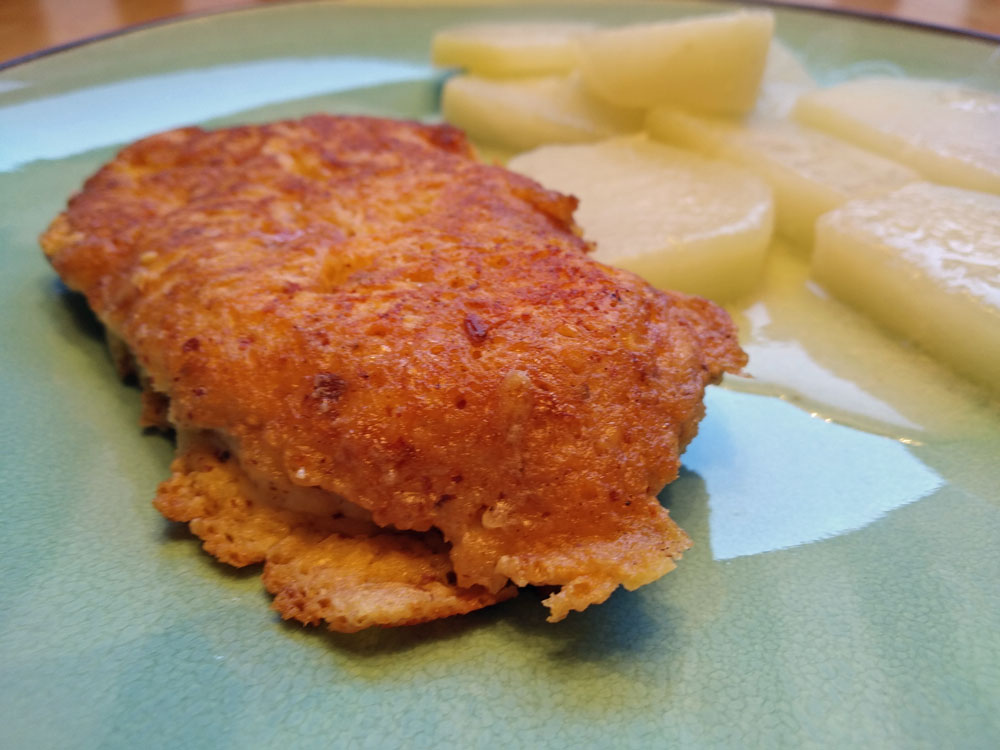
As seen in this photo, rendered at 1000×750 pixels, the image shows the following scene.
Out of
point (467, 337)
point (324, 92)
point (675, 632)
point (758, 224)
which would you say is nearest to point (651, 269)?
point (758, 224)

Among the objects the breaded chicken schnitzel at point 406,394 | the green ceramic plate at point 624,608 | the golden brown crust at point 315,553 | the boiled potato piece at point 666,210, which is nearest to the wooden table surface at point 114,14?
the boiled potato piece at point 666,210

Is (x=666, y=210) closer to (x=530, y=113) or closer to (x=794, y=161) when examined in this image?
(x=794, y=161)

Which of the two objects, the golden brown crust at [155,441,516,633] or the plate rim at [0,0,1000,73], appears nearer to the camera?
the golden brown crust at [155,441,516,633]

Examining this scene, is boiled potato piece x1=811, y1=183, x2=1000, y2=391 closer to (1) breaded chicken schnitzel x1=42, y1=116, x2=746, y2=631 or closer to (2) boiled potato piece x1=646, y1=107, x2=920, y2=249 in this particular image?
(2) boiled potato piece x1=646, y1=107, x2=920, y2=249

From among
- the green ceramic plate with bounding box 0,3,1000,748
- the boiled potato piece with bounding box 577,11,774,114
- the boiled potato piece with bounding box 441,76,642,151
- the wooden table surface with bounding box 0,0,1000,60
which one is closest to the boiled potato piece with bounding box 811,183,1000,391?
the green ceramic plate with bounding box 0,3,1000,748

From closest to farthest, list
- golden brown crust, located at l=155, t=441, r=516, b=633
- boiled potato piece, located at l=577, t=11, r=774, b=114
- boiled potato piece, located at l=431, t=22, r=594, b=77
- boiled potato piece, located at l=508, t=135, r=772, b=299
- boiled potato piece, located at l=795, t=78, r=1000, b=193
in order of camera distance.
Answer: golden brown crust, located at l=155, t=441, r=516, b=633
boiled potato piece, located at l=508, t=135, r=772, b=299
boiled potato piece, located at l=795, t=78, r=1000, b=193
boiled potato piece, located at l=577, t=11, r=774, b=114
boiled potato piece, located at l=431, t=22, r=594, b=77
